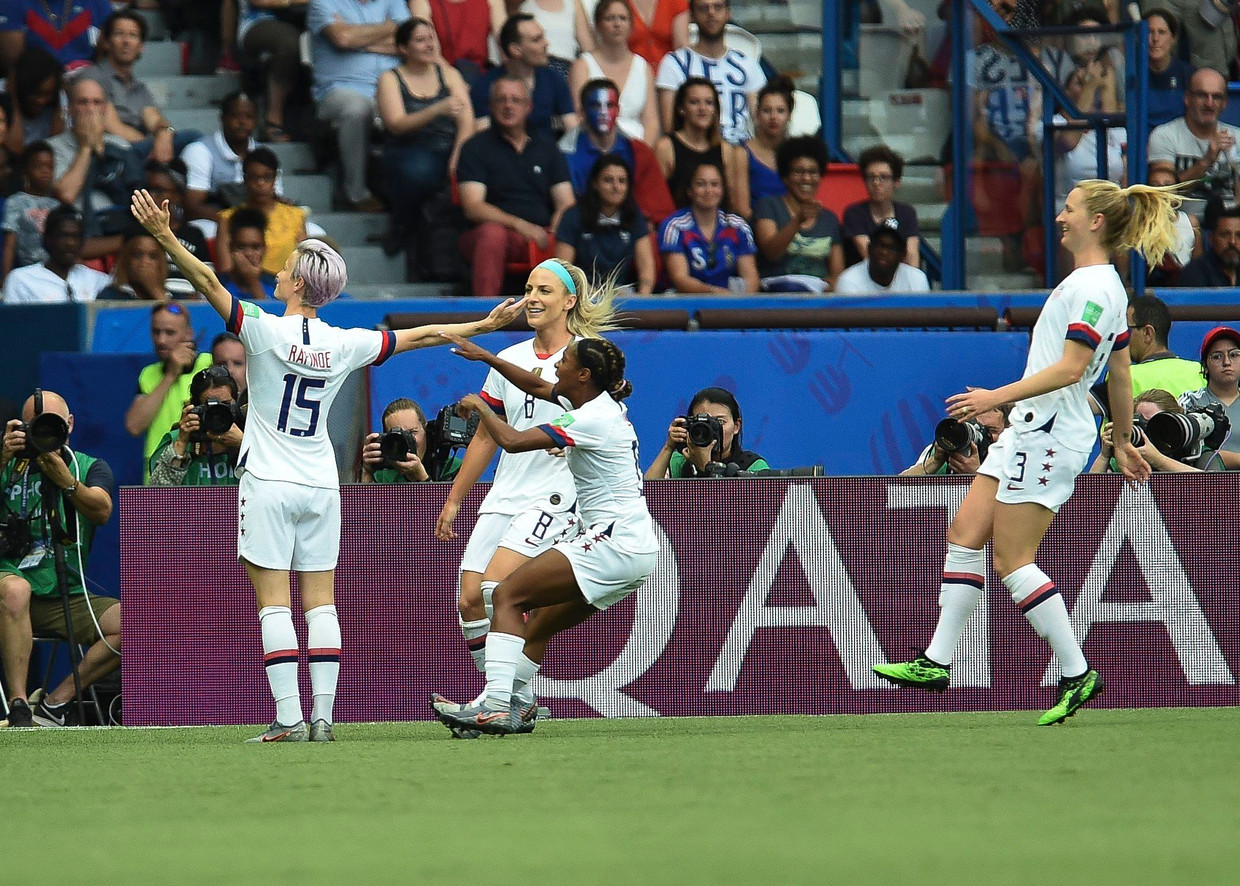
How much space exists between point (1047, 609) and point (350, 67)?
724 cm

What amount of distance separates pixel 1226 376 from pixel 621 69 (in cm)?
532

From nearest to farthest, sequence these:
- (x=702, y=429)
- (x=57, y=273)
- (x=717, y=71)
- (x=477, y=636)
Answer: (x=477, y=636) < (x=702, y=429) < (x=57, y=273) < (x=717, y=71)

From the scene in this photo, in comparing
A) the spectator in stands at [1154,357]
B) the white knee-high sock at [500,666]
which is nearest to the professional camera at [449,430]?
the white knee-high sock at [500,666]

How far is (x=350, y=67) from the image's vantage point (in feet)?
42.8

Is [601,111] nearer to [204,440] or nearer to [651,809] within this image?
[204,440]

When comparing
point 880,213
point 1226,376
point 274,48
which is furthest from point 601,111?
point 1226,376

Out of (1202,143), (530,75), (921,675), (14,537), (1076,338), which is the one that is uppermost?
(530,75)

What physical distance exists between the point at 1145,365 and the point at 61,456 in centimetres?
550

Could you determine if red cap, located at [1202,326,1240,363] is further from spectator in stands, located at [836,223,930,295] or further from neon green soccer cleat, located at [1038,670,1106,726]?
neon green soccer cleat, located at [1038,670,1106,726]

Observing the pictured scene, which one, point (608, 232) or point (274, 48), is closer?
point (608, 232)

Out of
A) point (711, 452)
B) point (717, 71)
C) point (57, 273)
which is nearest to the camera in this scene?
point (711, 452)

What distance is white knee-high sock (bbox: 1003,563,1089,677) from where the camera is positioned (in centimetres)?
752

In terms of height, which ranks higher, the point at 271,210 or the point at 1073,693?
the point at 271,210

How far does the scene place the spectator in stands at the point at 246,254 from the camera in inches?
456
